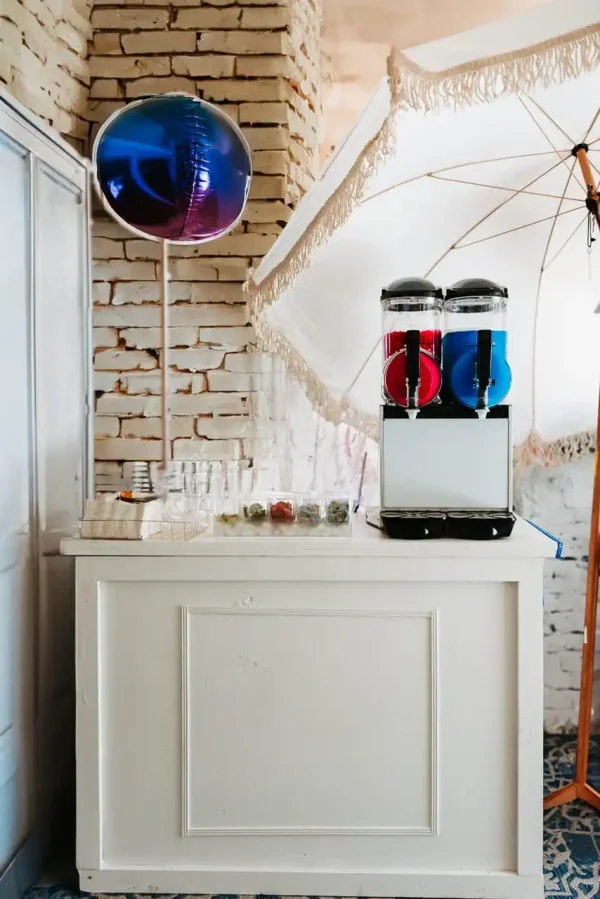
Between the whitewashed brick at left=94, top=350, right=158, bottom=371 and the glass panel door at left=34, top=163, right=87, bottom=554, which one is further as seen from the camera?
the whitewashed brick at left=94, top=350, right=158, bottom=371

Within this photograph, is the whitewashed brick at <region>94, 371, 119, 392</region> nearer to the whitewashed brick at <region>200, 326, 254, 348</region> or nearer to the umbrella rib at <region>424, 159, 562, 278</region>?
the whitewashed brick at <region>200, 326, 254, 348</region>

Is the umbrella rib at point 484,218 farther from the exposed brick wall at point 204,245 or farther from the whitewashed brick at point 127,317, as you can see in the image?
the whitewashed brick at point 127,317

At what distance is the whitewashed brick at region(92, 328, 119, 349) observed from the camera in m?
2.36

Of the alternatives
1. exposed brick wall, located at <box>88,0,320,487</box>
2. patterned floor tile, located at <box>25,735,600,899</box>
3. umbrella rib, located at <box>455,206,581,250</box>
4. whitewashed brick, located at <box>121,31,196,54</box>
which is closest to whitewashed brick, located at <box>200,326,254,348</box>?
exposed brick wall, located at <box>88,0,320,487</box>

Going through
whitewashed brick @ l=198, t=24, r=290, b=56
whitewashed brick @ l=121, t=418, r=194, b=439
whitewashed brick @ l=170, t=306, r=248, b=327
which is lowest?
whitewashed brick @ l=121, t=418, r=194, b=439

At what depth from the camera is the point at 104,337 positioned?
93.0 inches

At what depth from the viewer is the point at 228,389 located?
236 cm

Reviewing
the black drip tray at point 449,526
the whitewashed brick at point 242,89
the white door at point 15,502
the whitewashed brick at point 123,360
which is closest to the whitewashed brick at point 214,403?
the whitewashed brick at point 123,360

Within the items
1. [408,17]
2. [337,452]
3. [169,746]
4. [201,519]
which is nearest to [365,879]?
[169,746]

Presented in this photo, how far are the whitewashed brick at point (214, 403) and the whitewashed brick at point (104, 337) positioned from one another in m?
0.27

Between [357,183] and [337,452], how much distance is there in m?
0.89

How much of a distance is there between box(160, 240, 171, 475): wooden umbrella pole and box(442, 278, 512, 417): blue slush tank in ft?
2.86

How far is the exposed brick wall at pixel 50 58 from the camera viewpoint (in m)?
1.92

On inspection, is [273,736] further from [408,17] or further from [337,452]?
[408,17]
